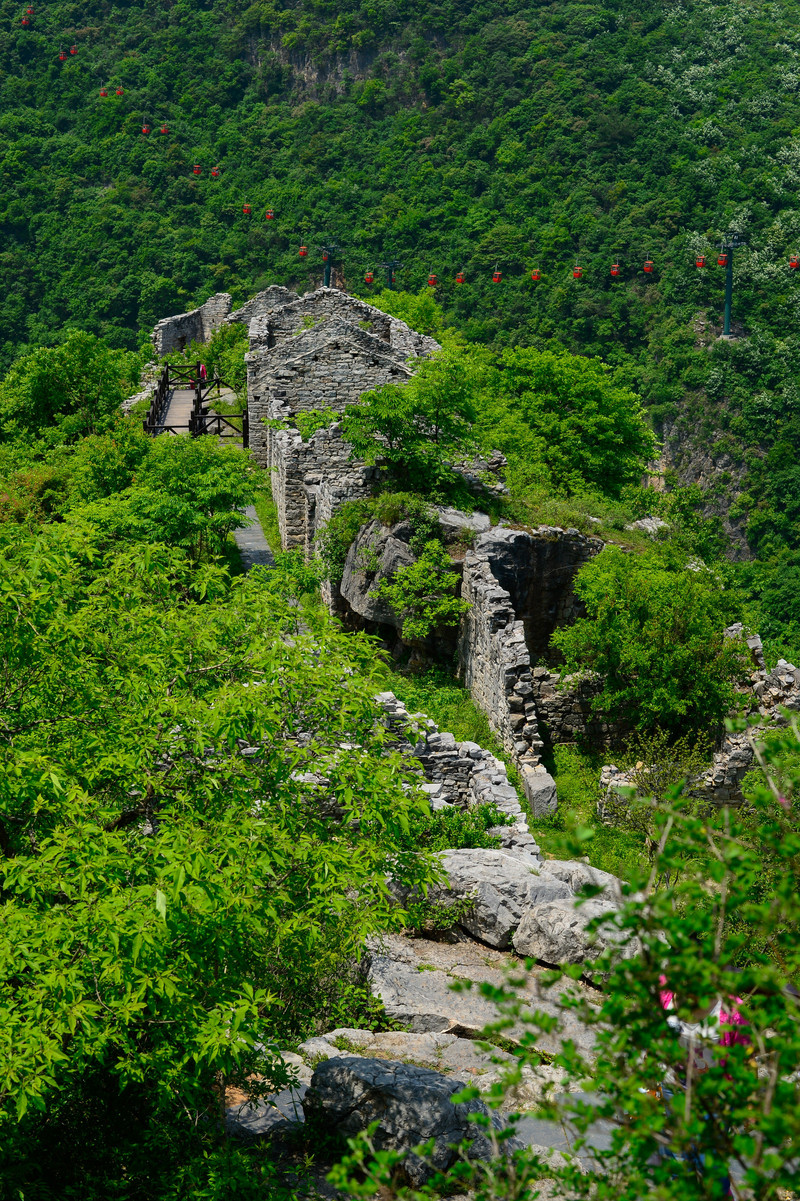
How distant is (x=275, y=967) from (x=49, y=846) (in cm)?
234

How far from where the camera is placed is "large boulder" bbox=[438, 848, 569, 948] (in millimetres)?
11258

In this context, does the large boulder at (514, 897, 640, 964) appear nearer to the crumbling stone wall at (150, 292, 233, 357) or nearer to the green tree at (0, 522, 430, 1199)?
the green tree at (0, 522, 430, 1199)

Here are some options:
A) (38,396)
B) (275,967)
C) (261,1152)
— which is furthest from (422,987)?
(38,396)

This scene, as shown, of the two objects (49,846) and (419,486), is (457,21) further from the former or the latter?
(49,846)

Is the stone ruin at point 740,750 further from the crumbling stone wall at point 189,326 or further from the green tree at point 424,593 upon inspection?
the crumbling stone wall at point 189,326

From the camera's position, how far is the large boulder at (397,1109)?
746cm

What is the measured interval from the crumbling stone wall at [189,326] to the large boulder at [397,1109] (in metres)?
34.8

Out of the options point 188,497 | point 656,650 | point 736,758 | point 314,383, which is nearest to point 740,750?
point 736,758

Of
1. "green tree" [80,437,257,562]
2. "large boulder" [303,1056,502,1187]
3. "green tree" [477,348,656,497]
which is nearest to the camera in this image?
"large boulder" [303,1056,502,1187]

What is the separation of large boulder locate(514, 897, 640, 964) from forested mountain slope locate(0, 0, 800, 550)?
47957mm

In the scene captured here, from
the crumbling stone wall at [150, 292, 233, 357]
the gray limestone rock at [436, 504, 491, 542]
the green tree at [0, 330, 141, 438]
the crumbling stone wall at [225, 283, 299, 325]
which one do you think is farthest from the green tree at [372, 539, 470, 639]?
the crumbling stone wall at [150, 292, 233, 357]

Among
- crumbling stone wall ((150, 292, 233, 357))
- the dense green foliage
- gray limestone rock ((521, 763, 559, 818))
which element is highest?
crumbling stone wall ((150, 292, 233, 357))

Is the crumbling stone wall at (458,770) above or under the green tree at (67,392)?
under

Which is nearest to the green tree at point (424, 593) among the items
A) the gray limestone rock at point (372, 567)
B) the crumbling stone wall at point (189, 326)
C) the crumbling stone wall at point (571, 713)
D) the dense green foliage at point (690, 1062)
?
the gray limestone rock at point (372, 567)
